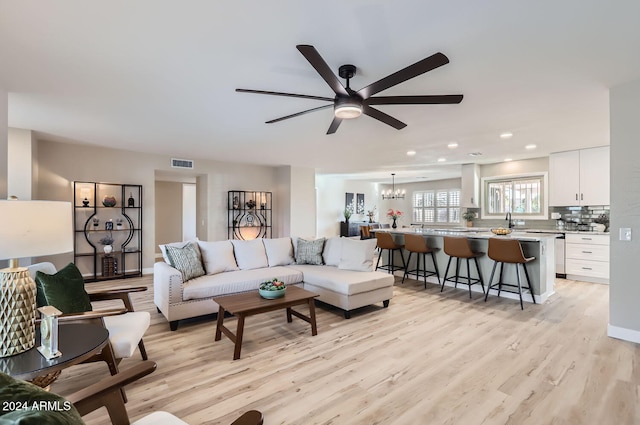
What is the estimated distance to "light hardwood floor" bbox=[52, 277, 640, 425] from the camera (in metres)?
2.04

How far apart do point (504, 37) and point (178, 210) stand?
9.54 meters

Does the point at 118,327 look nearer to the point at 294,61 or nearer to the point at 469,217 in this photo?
the point at 294,61

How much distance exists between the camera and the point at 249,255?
4504 mm

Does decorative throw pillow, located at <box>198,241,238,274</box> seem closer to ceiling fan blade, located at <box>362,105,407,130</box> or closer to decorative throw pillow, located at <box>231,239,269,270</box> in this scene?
decorative throw pillow, located at <box>231,239,269,270</box>

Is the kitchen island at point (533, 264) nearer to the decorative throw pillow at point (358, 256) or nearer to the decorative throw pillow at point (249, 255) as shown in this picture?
the decorative throw pillow at point (358, 256)

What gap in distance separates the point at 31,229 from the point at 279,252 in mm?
3381

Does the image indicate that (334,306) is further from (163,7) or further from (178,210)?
(178,210)

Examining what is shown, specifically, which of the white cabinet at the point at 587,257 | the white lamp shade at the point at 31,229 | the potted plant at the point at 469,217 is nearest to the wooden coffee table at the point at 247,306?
the white lamp shade at the point at 31,229

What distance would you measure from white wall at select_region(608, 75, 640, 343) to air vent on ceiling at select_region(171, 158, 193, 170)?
6.95 metres

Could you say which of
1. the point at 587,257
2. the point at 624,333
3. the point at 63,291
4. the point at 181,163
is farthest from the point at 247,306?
the point at 587,257

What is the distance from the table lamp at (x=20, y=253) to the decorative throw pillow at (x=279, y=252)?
3.18 metres

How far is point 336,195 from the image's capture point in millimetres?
12148

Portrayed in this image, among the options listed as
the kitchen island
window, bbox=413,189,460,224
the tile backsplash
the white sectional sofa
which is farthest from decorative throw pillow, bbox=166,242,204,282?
window, bbox=413,189,460,224

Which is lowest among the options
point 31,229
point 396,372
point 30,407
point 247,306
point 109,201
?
point 396,372
